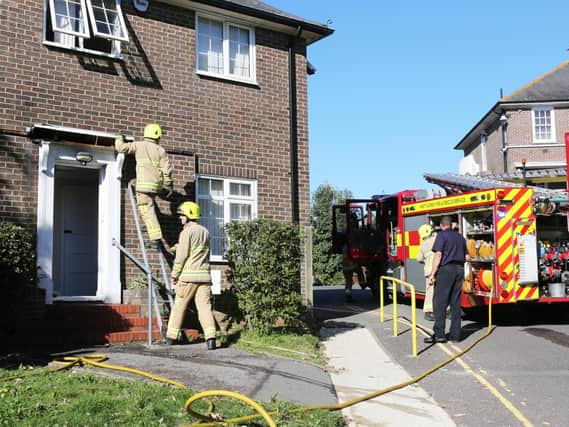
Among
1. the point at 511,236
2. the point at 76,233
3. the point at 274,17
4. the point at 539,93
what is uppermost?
the point at 539,93

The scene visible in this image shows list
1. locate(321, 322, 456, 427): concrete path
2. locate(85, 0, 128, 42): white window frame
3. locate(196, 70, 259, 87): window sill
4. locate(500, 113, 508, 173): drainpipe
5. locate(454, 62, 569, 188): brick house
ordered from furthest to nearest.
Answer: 1. locate(500, 113, 508, 173): drainpipe
2. locate(454, 62, 569, 188): brick house
3. locate(196, 70, 259, 87): window sill
4. locate(85, 0, 128, 42): white window frame
5. locate(321, 322, 456, 427): concrete path

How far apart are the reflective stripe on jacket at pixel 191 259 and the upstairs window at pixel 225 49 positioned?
3.90 metres

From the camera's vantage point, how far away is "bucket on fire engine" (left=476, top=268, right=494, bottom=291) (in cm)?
1195

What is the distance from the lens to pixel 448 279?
9867 mm

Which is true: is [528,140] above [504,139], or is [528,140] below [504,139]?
below

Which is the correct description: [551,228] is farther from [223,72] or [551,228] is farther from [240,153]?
[223,72]

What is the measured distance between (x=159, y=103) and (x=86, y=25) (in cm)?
170

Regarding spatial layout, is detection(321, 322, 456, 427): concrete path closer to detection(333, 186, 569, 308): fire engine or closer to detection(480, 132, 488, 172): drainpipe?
detection(333, 186, 569, 308): fire engine

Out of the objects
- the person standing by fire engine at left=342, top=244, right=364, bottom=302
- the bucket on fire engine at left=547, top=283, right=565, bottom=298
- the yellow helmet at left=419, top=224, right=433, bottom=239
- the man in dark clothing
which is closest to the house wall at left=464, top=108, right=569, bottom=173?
the person standing by fire engine at left=342, top=244, right=364, bottom=302

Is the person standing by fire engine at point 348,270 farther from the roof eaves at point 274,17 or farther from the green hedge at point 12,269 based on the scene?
the green hedge at point 12,269

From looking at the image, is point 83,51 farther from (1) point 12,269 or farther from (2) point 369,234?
(2) point 369,234

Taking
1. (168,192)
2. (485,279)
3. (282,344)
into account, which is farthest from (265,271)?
(485,279)

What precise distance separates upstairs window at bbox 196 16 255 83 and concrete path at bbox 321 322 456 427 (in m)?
5.18

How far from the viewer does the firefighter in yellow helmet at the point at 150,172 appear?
9.66 meters
